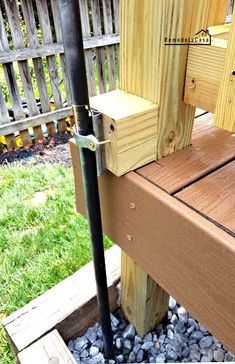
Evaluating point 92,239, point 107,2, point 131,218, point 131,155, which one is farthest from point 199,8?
Result: point 107,2

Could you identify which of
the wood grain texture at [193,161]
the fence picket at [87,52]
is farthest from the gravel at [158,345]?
the fence picket at [87,52]

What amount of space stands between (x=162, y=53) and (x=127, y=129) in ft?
0.58

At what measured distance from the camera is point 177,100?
812 mm

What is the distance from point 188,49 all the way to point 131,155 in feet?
0.87

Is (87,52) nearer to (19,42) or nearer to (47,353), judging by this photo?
(19,42)

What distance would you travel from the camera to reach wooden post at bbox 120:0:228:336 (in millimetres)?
698

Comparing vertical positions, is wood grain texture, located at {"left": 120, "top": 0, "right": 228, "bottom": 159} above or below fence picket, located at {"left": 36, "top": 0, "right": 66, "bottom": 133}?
above

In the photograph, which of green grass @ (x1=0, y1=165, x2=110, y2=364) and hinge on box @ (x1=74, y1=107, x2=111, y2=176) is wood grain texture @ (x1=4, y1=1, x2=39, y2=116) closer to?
green grass @ (x1=0, y1=165, x2=110, y2=364)

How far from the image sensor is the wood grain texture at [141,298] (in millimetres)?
1342

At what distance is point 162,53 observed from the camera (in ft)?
2.37

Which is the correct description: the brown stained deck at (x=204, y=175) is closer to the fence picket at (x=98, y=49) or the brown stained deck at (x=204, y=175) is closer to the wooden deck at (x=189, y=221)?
the wooden deck at (x=189, y=221)

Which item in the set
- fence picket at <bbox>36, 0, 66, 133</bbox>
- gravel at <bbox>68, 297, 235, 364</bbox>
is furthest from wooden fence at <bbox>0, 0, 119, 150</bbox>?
gravel at <bbox>68, 297, 235, 364</bbox>

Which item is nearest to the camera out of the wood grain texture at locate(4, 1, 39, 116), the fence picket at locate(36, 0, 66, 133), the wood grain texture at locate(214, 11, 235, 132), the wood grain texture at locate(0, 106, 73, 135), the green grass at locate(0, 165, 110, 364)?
the wood grain texture at locate(214, 11, 235, 132)

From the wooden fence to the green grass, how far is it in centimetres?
102
